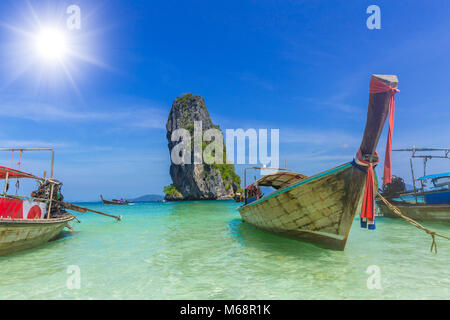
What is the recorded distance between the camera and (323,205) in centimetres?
644

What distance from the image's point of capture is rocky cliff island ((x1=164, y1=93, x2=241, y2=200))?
244 ft

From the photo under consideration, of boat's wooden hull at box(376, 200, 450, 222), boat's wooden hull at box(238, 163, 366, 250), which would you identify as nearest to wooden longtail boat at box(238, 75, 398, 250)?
boat's wooden hull at box(238, 163, 366, 250)

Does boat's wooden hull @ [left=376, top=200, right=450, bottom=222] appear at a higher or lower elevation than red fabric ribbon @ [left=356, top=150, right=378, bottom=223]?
lower

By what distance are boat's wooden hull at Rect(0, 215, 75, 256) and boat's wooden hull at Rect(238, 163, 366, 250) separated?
7781 mm

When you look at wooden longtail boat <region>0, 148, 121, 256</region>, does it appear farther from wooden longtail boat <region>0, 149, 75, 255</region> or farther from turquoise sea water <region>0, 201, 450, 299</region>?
turquoise sea water <region>0, 201, 450, 299</region>

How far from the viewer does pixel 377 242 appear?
8375 millimetres

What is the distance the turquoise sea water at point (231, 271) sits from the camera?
4.14 m

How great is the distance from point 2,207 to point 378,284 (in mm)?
9872

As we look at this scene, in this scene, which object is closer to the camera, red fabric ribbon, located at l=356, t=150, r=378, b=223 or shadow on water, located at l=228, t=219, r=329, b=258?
red fabric ribbon, located at l=356, t=150, r=378, b=223

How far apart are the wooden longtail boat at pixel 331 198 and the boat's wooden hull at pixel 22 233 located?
7756 mm

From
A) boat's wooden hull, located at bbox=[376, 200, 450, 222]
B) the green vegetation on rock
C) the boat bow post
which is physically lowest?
the green vegetation on rock

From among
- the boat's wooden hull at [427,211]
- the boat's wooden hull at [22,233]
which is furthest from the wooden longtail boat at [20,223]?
the boat's wooden hull at [427,211]

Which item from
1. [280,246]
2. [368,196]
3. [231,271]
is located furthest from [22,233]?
[368,196]
